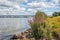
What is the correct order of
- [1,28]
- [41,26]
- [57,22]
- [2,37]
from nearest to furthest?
[41,26], [57,22], [2,37], [1,28]

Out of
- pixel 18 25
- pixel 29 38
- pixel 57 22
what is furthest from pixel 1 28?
pixel 29 38

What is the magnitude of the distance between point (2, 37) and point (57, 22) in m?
2.40

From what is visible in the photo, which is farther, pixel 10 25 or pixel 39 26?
pixel 10 25

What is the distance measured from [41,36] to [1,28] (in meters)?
3.99

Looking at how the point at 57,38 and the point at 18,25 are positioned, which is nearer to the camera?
the point at 57,38

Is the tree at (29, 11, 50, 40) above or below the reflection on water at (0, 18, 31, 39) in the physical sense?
above

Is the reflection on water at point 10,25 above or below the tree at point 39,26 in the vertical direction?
below

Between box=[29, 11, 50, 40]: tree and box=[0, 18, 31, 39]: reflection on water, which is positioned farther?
box=[0, 18, 31, 39]: reflection on water

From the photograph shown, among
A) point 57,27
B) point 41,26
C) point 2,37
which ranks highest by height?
point 41,26

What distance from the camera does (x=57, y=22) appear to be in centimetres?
524

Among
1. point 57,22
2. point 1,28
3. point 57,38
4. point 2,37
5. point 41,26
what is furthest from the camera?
point 1,28

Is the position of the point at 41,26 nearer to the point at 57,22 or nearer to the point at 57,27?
the point at 57,27

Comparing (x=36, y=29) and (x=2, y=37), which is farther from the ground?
(x=36, y=29)

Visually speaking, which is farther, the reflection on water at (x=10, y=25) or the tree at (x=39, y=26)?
the reflection on water at (x=10, y=25)
